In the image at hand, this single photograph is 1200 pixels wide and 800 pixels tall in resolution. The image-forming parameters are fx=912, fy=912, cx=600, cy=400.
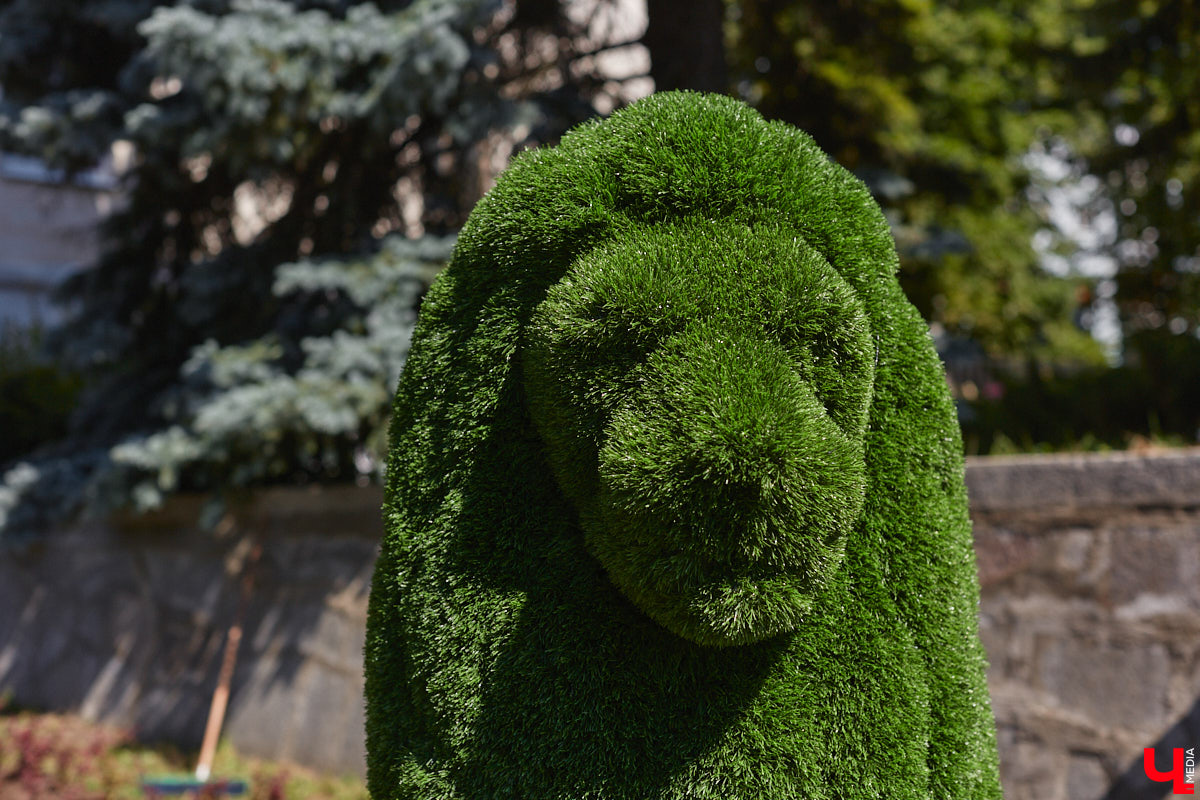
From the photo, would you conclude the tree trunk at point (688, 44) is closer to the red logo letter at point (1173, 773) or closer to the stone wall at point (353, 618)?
the stone wall at point (353, 618)

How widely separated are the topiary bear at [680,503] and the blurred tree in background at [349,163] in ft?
8.72

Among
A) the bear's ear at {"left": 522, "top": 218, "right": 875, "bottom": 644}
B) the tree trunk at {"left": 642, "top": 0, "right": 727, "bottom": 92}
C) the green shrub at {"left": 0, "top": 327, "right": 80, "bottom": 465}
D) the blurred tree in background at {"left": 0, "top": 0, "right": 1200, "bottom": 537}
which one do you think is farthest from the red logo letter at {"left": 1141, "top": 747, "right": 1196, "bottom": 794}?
the green shrub at {"left": 0, "top": 327, "right": 80, "bottom": 465}

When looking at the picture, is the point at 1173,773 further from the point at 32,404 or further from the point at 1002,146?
the point at 32,404

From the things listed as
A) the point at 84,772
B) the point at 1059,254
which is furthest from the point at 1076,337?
the point at 84,772

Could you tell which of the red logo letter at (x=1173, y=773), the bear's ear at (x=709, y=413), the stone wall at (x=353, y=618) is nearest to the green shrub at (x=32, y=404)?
the stone wall at (x=353, y=618)

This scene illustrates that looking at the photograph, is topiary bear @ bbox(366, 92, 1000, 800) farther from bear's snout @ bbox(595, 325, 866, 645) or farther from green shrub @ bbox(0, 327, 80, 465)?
green shrub @ bbox(0, 327, 80, 465)

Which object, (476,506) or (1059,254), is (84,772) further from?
(1059,254)

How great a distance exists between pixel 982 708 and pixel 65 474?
4.94 m

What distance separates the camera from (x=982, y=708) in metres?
1.56

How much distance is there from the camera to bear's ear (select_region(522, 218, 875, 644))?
1.28 m

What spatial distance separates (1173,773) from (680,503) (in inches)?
123

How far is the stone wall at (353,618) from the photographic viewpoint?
11.3 feet

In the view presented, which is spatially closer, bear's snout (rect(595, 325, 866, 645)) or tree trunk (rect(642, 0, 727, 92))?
bear's snout (rect(595, 325, 866, 645))

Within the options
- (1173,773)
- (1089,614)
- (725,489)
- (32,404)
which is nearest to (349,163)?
(32,404)
